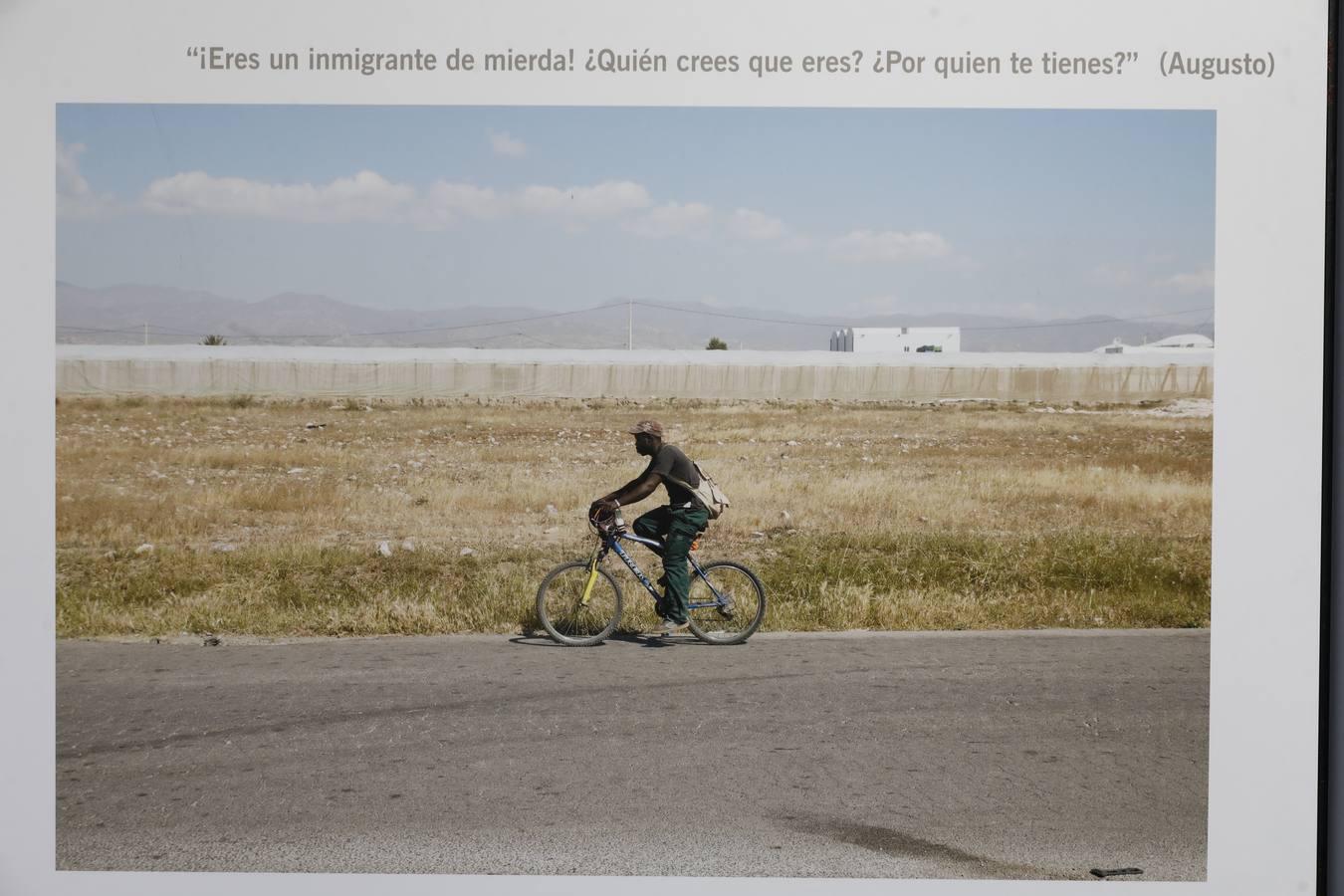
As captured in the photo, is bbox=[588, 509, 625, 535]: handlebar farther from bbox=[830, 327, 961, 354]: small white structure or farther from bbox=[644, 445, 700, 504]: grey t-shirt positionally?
bbox=[830, 327, 961, 354]: small white structure

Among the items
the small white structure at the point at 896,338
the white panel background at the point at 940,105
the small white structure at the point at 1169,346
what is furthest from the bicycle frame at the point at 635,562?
the small white structure at the point at 1169,346

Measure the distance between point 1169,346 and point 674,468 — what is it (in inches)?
111

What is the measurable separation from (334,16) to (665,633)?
3558 mm

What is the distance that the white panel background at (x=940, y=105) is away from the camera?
488 cm

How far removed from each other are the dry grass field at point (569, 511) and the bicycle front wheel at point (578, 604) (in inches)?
7.5

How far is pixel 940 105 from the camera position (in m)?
5.01

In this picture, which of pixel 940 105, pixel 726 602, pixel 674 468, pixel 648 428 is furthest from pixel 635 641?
pixel 940 105

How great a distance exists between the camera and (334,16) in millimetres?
4996

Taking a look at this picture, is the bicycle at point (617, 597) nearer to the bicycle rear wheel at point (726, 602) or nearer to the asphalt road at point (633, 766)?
the bicycle rear wheel at point (726, 602)

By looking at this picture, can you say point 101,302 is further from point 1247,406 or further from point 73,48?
point 1247,406

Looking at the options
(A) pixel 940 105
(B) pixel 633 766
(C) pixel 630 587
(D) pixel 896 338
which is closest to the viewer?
(B) pixel 633 766

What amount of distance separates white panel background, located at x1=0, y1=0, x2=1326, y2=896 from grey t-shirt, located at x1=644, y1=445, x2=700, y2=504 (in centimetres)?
189

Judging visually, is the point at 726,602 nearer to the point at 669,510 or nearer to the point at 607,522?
the point at 669,510

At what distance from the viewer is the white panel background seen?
4.88m
